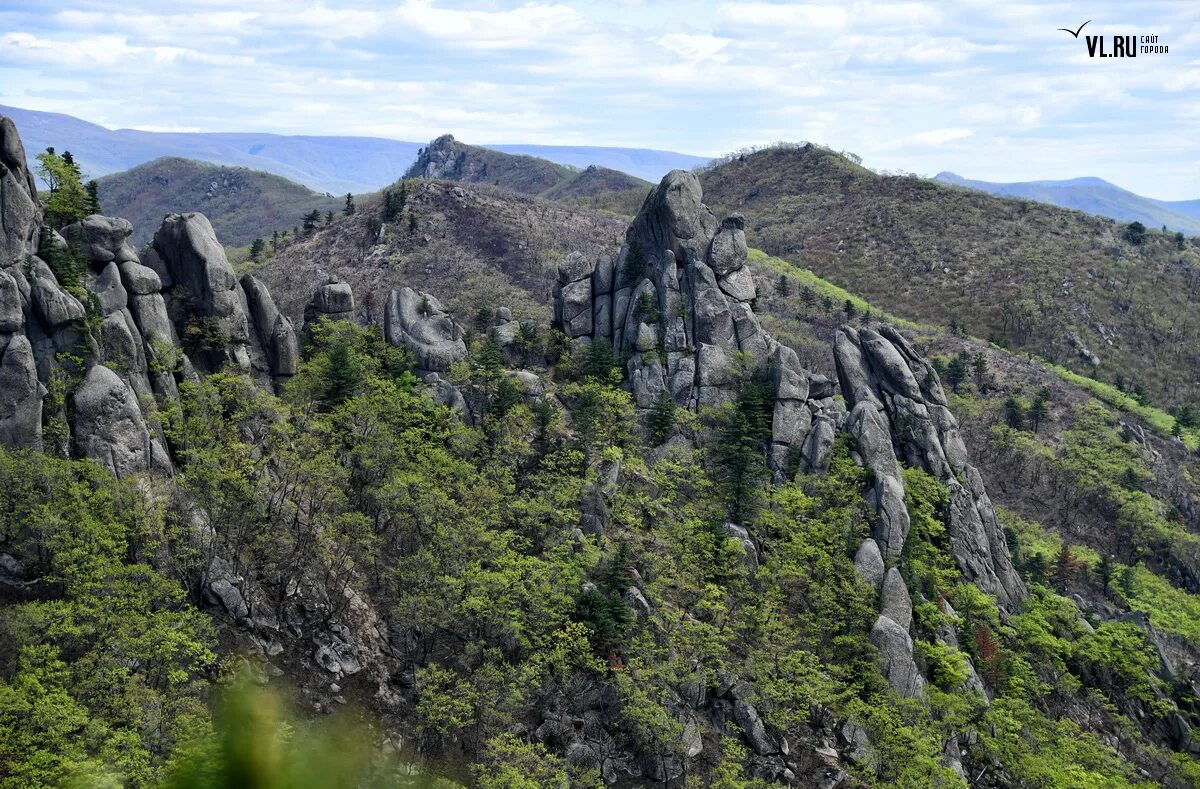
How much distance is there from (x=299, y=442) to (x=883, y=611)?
4077cm

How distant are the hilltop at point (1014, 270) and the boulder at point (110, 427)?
124 m

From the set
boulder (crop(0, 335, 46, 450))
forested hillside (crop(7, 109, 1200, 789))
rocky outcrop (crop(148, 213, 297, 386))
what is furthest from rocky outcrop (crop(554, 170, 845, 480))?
boulder (crop(0, 335, 46, 450))

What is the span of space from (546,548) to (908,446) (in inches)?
1261

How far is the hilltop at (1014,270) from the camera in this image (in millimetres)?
132500

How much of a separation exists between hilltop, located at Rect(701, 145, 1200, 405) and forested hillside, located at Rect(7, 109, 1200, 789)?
59.0 m

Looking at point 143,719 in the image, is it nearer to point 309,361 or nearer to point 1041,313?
point 309,361

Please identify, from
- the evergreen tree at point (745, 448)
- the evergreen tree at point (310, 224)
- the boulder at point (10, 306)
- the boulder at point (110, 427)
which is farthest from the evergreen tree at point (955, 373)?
the evergreen tree at point (310, 224)

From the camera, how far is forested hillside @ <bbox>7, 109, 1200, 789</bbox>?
42.1m

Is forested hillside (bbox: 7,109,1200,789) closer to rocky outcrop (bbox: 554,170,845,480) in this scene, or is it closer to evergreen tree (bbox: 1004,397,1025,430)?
rocky outcrop (bbox: 554,170,845,480)

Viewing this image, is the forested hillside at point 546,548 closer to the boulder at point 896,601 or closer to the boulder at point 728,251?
the boulder at point 896,601

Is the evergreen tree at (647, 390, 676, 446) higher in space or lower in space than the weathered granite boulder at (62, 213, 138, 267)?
lower

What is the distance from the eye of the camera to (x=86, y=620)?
39000mm

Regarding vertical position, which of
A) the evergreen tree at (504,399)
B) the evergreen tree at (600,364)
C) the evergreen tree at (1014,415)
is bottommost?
the evergreen tree at (1014,415)

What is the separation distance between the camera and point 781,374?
68.3 m
